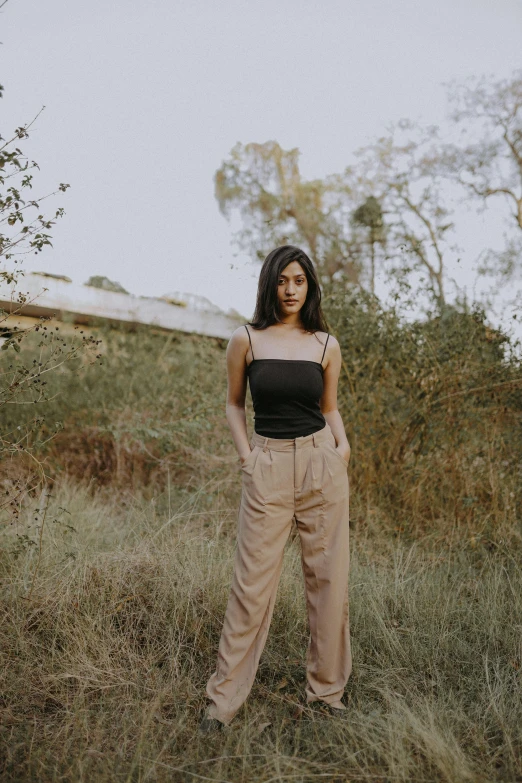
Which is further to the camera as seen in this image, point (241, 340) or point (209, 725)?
point (241, 340)

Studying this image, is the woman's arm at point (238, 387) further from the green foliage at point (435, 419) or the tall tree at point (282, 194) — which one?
the tall tree at point (282, 194)

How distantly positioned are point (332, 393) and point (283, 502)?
592mm

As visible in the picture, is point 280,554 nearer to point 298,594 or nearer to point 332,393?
point 332,393

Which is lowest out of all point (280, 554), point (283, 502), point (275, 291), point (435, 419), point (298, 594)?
point (298, 594)

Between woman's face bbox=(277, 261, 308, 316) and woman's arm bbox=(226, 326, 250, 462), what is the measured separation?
22 cm

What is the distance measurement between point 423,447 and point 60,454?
12.8 feet

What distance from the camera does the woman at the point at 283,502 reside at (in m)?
2.46

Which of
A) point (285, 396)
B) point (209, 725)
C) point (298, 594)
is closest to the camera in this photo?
point (209, 725)

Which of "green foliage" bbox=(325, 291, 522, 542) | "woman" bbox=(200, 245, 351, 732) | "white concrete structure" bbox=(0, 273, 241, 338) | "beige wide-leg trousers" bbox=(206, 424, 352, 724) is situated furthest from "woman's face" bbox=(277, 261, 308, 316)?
"white concrete structure" bbox=(0, 273, 241, 338)

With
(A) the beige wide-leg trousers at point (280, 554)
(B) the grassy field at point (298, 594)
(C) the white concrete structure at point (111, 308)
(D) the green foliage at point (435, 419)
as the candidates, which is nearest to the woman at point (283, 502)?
(A) the beige wide-leg trousers at point (280, 554)

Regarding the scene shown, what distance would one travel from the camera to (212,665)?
292 centimetres

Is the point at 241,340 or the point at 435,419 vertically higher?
the point at 241,340

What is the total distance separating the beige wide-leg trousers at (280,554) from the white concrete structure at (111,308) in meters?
8.34

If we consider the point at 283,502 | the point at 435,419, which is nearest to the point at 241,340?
the point at 283,502
